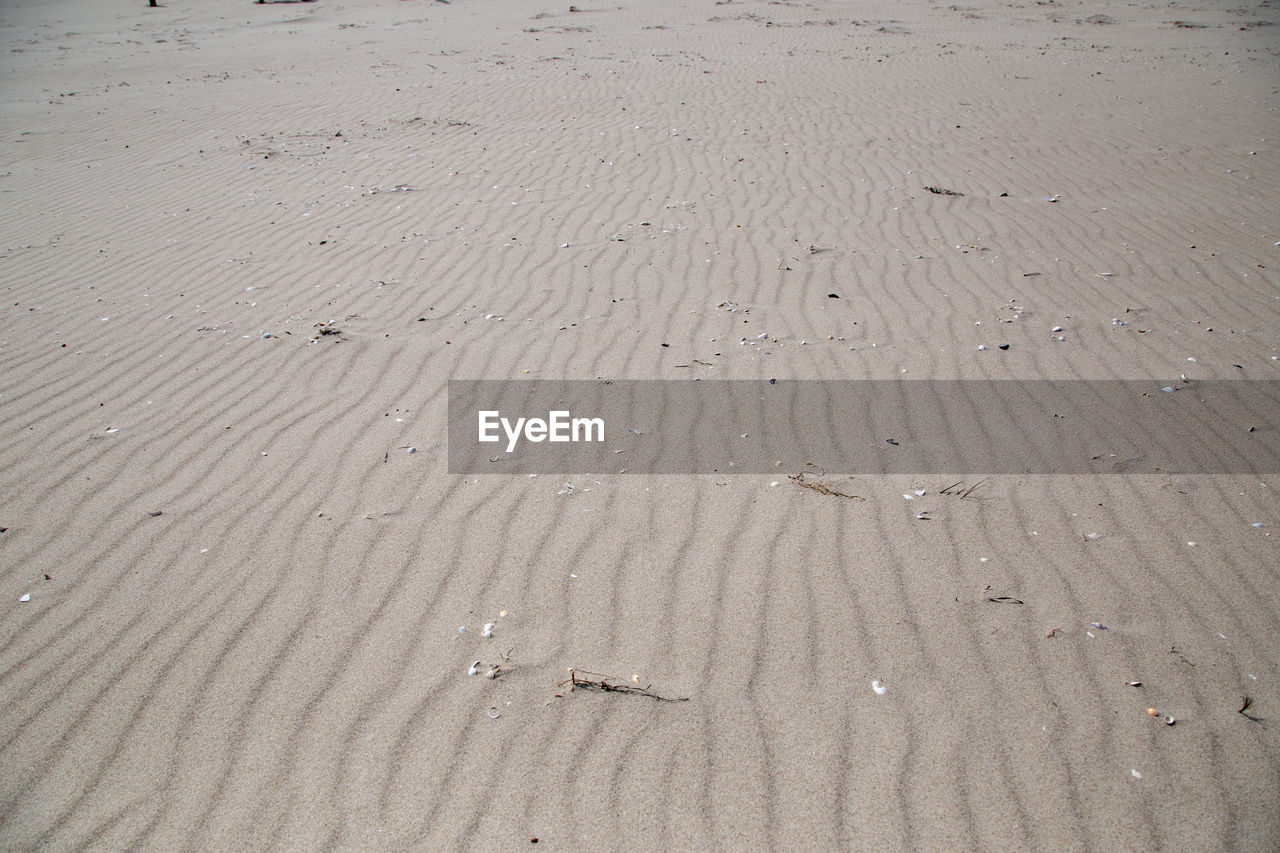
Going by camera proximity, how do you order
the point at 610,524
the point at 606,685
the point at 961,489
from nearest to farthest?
the point at 606,685 → the point at 610,524 → the point at 961,489

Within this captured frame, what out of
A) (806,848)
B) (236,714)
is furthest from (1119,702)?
(236,714)

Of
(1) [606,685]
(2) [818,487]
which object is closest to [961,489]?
(2) [818,487]

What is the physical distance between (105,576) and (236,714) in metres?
1.06

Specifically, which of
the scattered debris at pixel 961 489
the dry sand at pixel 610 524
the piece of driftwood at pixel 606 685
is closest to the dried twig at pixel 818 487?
the dry sand at pixel 610 524

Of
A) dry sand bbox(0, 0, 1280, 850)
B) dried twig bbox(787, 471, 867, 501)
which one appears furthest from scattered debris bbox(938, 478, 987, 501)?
dried twig bbox(787, 471, 867, 501)

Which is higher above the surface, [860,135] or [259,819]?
[860,135]

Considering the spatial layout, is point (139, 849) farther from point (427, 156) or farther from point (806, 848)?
point (427, 156)

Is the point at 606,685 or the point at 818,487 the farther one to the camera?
the point at 818,487

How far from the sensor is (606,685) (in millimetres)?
2613

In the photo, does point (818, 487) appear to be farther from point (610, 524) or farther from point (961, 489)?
point (610, 524)

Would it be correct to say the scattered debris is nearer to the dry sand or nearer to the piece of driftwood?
the dry sand

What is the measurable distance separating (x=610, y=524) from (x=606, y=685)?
33.8 inches

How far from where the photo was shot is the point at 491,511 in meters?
3.46

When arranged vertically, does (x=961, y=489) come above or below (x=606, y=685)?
above
